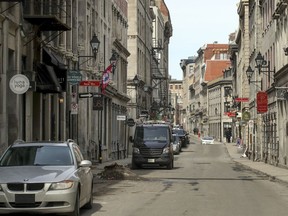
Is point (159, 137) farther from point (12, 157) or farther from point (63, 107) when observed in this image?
point (12, 157)

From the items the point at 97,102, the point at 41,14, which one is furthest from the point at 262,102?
the point at 41,14

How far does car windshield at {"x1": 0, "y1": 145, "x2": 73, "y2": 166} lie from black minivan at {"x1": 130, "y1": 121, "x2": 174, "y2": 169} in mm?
21052

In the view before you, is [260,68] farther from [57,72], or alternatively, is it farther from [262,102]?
[57,72]

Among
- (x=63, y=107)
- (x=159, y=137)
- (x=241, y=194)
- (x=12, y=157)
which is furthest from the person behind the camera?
(x=159, y=137)

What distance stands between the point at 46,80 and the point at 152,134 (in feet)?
32.0

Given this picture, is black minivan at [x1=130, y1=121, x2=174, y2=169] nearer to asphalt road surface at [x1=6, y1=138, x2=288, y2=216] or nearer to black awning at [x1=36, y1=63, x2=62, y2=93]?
black awning at [x1=36, y1=63, x2=62, y2=93]

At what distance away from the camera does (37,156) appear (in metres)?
13.6

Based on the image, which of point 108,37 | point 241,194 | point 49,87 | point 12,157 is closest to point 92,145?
point 108,37

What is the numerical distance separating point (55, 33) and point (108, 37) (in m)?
18.6

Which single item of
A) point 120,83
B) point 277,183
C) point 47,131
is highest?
point 120,83

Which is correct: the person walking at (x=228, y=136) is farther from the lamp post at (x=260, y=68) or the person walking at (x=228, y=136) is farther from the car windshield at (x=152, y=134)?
the car windshield at (x=152, y=134)

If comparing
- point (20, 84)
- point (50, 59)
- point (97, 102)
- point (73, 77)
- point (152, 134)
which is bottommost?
point (152, 134)

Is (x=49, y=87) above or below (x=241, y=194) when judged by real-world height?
above

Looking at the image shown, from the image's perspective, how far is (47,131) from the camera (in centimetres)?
2980
